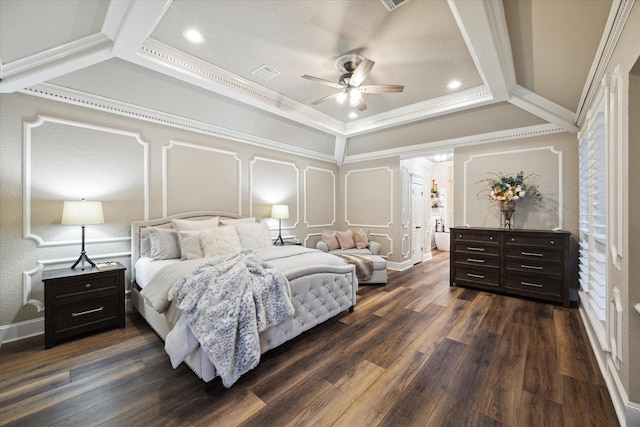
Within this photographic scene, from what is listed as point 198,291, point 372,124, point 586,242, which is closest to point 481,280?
point 586,242

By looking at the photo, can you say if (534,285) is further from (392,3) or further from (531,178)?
(392,3)

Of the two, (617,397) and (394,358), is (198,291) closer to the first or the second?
(394,358)

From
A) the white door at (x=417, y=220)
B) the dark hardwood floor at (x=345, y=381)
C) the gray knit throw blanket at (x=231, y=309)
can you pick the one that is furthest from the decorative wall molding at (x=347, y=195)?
the gray knit throw blanket at (x=231, y=309)

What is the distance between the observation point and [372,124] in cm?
455

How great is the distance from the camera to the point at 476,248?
393 cm

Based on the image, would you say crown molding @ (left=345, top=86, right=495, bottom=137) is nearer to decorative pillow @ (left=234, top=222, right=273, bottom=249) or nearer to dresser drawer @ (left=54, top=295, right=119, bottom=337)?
decorative pillow @ (left=234, top=222, right=273, bottom=249)

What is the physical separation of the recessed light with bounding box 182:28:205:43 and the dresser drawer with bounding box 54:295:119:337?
106 inches

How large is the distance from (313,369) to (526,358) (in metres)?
1.82

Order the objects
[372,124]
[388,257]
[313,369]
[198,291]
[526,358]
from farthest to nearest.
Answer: [388,257]
[372,124]
[526,358]
[313,369]
[198,291]

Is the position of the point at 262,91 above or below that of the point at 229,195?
above

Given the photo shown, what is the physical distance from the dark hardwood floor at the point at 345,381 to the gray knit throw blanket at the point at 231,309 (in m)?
0.25

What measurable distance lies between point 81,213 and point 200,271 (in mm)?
1514

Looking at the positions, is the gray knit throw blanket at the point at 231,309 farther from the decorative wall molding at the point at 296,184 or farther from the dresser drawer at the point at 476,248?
the dresser drawer at the point at 476,248

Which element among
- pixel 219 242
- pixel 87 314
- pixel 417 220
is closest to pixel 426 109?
pixel 417 220
